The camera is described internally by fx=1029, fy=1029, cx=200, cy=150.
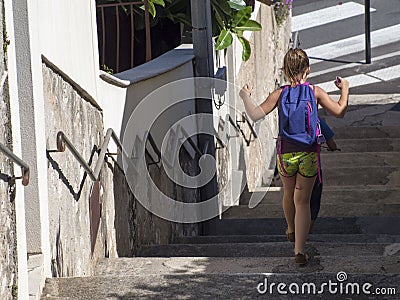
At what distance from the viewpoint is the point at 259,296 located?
4.34 metres

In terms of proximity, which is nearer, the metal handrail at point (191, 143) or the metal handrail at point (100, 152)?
the metal handrail at point (100, 152)

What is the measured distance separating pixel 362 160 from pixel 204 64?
3.38 metres

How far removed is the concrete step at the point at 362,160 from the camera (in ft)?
36.9

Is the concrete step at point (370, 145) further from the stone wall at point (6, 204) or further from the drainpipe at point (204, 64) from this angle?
the stone wall at point (6, 204)

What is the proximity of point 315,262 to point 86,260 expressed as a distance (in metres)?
1.20

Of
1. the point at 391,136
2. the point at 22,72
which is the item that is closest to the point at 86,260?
the point at 22,72

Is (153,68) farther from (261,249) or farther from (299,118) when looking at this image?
(299,118)

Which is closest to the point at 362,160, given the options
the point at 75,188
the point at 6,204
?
the point at 75,188

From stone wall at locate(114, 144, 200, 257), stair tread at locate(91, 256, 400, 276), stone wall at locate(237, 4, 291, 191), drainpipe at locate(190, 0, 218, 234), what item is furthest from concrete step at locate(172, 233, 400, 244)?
stone wall at locate(237, 4, 291, 191)

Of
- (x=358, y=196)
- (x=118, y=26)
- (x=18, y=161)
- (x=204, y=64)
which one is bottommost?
(x=358, y=196)

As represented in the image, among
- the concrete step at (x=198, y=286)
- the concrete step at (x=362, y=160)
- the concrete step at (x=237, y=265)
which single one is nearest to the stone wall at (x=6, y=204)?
the concrete step at (x=198, y=286)

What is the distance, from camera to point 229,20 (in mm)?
9625

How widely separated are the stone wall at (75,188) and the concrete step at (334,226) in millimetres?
2421

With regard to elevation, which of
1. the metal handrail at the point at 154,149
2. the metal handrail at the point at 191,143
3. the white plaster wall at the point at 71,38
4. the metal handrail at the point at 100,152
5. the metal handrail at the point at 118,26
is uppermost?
the metal handrail at the point at 118,26
